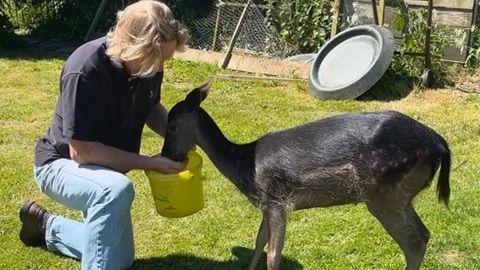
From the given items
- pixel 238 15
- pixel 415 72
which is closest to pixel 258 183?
pixel 415 72

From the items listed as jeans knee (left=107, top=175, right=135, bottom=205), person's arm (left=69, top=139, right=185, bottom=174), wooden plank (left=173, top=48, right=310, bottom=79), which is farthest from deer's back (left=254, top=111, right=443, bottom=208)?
wooden plank (left=173, top=48, right=310, bottom=79)

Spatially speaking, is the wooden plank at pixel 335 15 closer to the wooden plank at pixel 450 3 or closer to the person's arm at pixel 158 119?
the wooden plank at pixel 450 3

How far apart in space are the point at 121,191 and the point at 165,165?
0.33 metres

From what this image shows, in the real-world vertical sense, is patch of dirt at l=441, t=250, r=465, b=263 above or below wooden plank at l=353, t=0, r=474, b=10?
above

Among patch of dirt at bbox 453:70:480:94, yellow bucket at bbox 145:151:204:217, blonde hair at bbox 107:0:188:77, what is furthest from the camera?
patch of dirt at bbox 453:70:480:94

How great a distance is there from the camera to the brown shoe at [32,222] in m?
4.74

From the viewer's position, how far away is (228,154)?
13.9 ft

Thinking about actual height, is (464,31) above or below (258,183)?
below

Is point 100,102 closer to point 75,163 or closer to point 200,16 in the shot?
point 75,163

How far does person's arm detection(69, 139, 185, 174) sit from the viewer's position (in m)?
3.91

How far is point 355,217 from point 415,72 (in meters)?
4.01

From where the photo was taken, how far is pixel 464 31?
8.90 m

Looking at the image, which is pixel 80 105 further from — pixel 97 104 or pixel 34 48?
pixel 34 48

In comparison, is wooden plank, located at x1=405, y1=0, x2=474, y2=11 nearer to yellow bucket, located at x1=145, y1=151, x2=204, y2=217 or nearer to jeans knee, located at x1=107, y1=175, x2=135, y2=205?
yellow bucket, located at x1=145, y1=151, x2=204, y2=217
